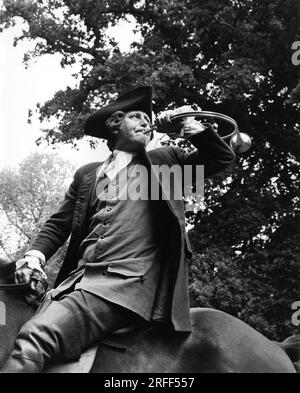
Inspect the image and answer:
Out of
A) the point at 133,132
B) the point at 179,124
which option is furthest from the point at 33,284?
the point at 179,124

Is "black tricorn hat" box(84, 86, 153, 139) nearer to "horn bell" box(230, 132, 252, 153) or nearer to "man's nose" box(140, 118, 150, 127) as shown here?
"man's nose" box(140, 118, 150, 127)

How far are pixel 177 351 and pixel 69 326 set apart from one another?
1.76 ft

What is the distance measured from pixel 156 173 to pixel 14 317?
993mm

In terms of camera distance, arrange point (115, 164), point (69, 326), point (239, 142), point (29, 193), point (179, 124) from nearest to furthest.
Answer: point (69, 326)
point (179, 124)
point (239, 142)
point (115, 164)
point (29, 193)

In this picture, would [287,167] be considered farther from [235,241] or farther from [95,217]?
[95,217]

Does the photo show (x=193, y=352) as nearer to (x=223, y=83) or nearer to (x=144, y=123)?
(x=144, y=123)

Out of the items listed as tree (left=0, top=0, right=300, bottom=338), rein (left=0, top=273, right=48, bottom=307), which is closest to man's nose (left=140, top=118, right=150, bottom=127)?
rein (left=0, top=273, right=48, bottom=307)

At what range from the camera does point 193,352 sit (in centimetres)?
291

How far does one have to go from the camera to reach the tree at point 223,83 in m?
12.4

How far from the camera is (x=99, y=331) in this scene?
2820mm

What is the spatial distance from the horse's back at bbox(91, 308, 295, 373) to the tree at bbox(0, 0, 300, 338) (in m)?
8.63

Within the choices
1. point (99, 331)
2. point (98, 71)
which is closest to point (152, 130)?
point (99, 331)

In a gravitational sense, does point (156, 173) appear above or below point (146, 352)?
above
